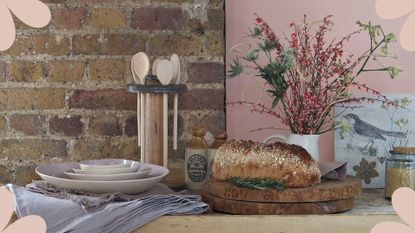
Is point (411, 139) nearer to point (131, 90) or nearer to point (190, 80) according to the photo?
point (190, 80)

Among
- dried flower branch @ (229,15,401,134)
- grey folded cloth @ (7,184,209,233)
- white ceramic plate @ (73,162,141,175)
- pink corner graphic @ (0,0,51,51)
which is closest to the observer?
grey folded cloth @ (7,184,209,233)

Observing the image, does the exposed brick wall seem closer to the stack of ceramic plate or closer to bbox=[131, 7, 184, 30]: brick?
bbox=[131, 7, 184, 30]: brick

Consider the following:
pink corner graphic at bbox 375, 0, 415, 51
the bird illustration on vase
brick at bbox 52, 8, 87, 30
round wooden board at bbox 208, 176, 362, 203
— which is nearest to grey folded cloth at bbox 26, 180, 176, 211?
round wooden board at bbox 208, 176, 362, 203

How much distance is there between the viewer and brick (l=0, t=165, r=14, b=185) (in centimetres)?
150

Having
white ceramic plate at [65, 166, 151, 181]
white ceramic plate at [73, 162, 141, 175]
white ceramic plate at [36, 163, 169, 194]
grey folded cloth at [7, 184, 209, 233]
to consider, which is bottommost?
grey folded cloth at [7, 184, 209, 233]

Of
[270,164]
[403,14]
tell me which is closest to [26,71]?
[270,164]

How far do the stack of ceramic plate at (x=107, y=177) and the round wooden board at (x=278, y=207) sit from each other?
166 millimetres

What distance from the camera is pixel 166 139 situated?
4.51 ft

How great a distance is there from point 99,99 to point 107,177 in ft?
1.24

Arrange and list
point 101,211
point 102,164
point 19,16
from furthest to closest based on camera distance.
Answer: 1. point 19,16
2. point 102,164
3. point 101,211

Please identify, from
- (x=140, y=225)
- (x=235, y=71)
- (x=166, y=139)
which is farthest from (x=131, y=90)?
(x=140, y=225)

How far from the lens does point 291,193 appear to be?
44.5 inches

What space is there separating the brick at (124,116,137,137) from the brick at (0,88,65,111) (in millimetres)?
184

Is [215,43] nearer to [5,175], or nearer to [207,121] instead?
[207,121]
